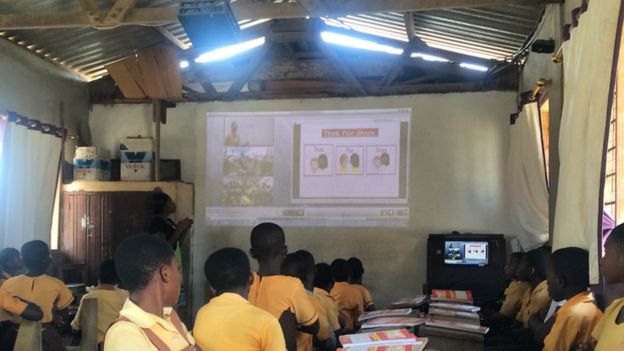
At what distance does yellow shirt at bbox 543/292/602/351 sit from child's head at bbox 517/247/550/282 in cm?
160

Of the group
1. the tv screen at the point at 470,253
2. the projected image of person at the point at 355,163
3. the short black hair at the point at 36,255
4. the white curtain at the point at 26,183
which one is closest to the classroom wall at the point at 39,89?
the white curtain at the point at 26,183

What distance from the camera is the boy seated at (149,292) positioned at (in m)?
1.49

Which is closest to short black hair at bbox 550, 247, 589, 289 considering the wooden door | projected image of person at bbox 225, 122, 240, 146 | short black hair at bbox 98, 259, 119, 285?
short black hair at bbox 98, 259, 119, 285

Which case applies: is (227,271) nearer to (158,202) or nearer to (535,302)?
(535,302)

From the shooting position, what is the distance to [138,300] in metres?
1.55

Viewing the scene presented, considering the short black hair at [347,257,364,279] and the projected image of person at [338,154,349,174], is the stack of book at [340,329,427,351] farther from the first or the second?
the projected image of person at [338,154,349,174]

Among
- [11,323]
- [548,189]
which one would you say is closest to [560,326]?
[548,189]

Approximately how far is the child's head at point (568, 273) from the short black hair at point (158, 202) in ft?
15.4

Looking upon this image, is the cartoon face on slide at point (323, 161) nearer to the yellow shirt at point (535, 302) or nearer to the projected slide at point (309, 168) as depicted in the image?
the projected slide at point (309, 168)

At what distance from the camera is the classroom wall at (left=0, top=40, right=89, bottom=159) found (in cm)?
548

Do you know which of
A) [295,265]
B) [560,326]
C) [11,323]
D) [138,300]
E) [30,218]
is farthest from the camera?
[30,218]

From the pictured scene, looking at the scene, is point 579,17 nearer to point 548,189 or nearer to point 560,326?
point 560,326

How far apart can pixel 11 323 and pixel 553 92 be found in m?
4.06

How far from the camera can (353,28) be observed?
6.65m
